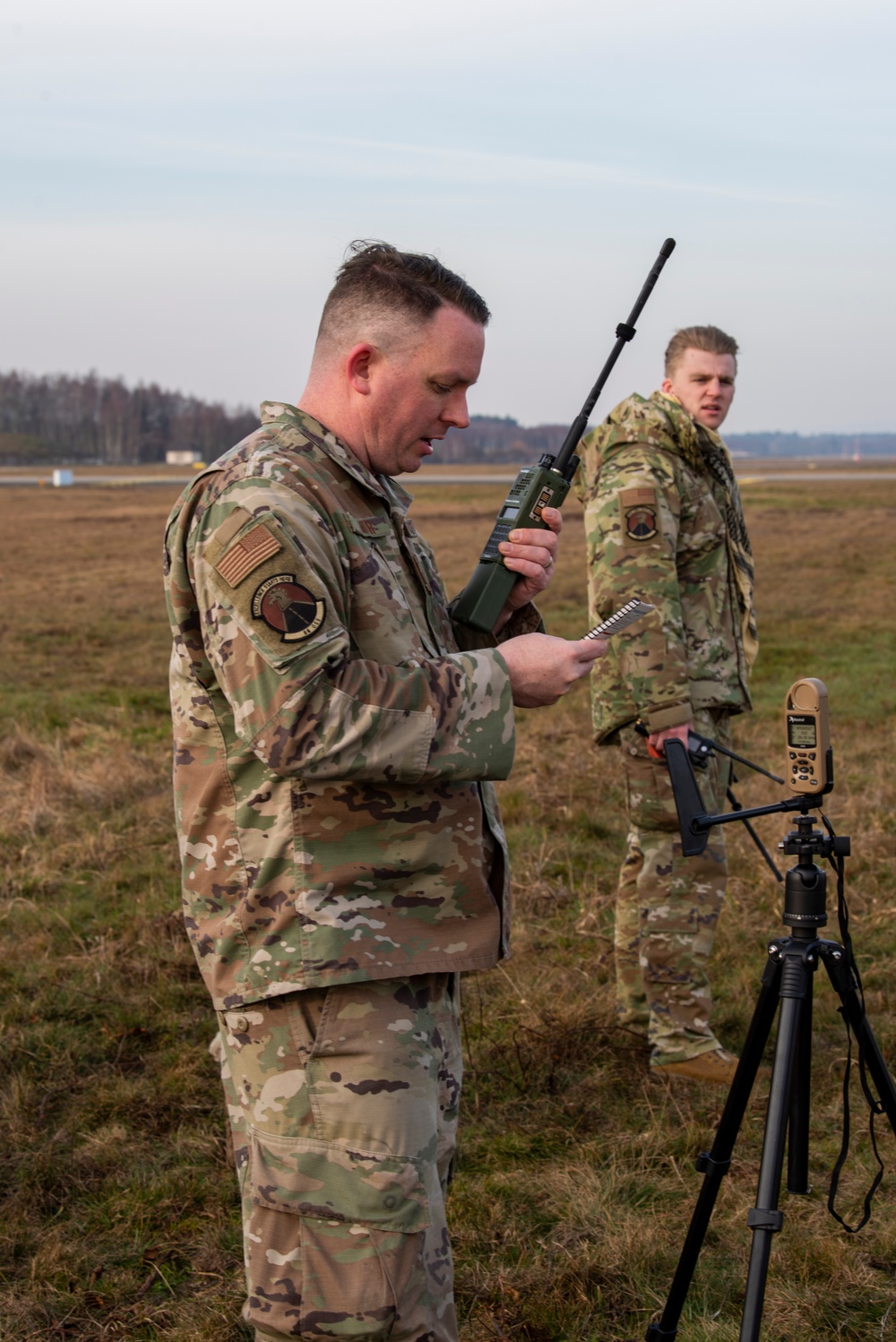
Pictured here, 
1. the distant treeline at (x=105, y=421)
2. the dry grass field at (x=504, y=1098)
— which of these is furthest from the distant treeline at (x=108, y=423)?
the dry grass field at (x=504, y=1098)

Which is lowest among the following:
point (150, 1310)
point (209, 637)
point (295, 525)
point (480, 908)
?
point (150, 1310)

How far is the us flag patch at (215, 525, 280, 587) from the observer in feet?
6.77

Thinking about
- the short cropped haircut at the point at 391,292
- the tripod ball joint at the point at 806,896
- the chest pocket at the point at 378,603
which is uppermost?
the short cropped haircut at the point at 391,292

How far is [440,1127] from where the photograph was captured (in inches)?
97.2

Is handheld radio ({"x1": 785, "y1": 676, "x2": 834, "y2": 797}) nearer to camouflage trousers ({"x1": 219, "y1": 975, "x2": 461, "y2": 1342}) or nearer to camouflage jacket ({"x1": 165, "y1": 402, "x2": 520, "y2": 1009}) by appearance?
camouflage jacket ({"x1": 165, "y1": 402, "x2": 520, "y2": 1009})

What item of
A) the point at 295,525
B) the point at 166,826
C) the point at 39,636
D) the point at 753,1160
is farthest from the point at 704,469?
the point at 39,636

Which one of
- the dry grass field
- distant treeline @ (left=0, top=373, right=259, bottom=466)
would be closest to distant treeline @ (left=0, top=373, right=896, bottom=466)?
distant treeline @ (left=0, top=373, right=259, bottom=466)

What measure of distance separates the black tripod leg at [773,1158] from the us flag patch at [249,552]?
4.44 feet

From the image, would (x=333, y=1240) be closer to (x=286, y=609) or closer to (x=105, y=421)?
(x=286, y=609)

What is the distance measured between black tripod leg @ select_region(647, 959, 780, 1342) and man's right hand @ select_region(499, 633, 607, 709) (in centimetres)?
81

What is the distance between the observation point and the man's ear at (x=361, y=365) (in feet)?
7.68

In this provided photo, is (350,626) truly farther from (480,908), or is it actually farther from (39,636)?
(39,636)

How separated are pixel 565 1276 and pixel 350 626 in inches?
78.4

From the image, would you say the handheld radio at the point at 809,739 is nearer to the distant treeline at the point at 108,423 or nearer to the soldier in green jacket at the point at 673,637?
the soldier in green jacket at the point at 673,637
